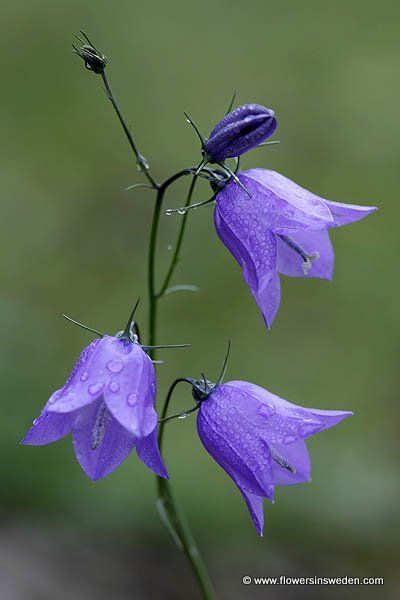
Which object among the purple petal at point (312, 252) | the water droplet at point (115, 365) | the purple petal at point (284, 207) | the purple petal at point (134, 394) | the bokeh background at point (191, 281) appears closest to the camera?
the purple petal at point (134, 394)

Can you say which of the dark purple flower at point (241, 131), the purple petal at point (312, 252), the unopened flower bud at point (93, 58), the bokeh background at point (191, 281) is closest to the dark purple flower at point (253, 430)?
the purple petal at point (312, 252)

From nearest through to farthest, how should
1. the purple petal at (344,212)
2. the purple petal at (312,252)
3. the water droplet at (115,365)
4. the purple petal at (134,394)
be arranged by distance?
1. the purple petal at (134,394)
2. the water droplet at (115,365)
3. the purple petal at (344,212)
4. the purple petal at (312,252)

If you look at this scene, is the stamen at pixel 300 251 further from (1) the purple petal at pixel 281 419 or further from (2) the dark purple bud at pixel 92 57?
(2) the dark purple bud at pixel 92 57

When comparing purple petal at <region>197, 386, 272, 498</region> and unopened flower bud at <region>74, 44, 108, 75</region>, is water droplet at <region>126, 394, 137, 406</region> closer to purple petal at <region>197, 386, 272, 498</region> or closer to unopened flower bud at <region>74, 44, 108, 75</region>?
purple petal at <region>197, 386, 272, 498</region>

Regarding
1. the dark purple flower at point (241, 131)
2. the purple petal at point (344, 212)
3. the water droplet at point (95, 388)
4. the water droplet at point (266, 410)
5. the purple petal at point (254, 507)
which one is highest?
the dark purple flower at point (241, 131)

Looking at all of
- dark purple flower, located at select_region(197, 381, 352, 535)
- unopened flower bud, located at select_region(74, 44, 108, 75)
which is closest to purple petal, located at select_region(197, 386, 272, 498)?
dark purple flower, located at select_region(197, 381, 352, 535)

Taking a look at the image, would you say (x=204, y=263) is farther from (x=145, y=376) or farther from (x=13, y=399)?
(x=145, y=376)
